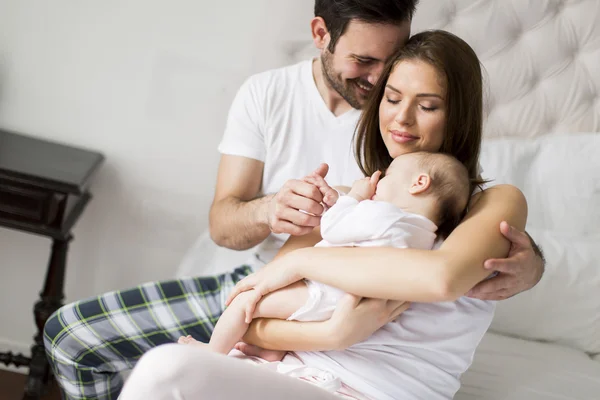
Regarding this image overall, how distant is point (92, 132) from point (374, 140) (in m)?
1.09

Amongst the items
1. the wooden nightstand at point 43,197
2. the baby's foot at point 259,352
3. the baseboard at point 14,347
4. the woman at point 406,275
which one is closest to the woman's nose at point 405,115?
the woman at point 406,275

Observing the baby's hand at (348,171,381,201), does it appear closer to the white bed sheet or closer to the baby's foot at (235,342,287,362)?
the baby's foot at (235,342,287,362)

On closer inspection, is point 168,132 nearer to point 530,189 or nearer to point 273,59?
point 273,59

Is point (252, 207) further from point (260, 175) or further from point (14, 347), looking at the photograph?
point (14, 347)

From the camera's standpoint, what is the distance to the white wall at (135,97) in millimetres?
2195

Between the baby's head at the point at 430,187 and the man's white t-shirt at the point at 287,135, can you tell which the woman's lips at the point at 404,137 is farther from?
the man's white t-shirt at the point at 287,135

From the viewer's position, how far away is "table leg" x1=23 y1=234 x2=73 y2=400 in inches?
85.0

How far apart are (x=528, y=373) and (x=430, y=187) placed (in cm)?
72

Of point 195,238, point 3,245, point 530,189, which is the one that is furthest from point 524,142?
point 3,245

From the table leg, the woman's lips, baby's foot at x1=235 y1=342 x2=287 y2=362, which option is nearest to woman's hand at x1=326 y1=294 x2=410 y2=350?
baby's foot at x1=235 y1=342 x2=287 y2=362

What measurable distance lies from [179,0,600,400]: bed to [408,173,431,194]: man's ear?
0.71 meters

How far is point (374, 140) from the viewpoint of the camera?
1560 mm

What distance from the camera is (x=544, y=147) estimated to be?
2.11 m

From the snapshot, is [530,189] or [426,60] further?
[530,189]
